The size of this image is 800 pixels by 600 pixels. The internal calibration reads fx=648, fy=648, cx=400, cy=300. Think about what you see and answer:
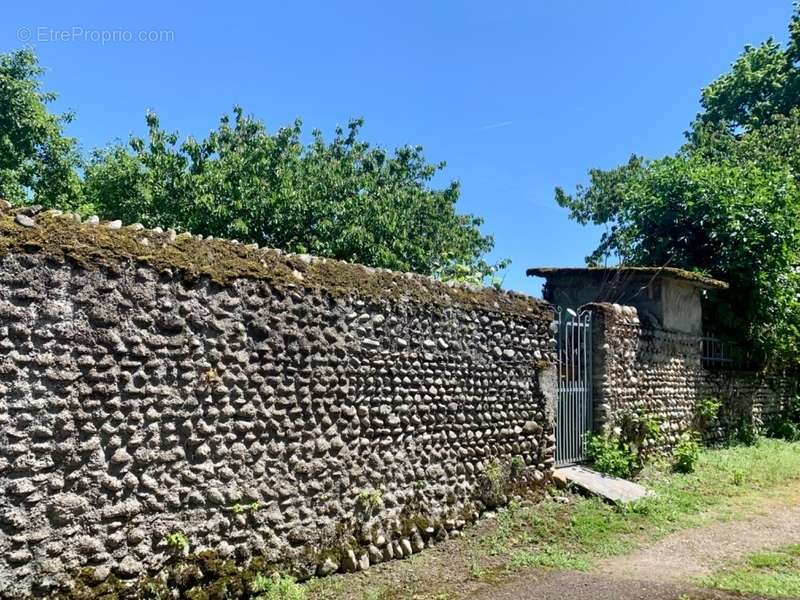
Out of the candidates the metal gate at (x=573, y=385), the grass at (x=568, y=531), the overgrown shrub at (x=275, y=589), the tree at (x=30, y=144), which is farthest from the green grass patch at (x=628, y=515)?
the tree at (x=30, y=144)

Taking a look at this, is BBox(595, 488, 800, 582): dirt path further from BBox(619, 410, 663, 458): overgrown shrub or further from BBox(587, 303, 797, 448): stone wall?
BBox(587, 303, 797, 448): stone wall

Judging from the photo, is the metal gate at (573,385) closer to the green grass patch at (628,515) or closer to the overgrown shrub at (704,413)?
the green grass patch at (628,515)

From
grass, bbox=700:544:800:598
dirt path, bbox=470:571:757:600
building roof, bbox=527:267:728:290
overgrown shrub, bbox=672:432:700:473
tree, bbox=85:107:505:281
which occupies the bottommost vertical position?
dirt path, bbox=470:571:757:600

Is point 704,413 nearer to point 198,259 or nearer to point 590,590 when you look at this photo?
point 590,590

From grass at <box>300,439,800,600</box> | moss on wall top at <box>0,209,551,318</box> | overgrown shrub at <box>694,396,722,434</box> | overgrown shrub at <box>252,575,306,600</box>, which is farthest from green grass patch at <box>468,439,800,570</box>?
moss on wall top at <box>0,209,551,318</box>

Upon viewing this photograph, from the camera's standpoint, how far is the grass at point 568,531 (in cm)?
572

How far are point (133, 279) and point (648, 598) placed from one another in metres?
4.67

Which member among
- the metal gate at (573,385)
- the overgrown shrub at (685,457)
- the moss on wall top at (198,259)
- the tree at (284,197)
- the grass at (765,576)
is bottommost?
the grass at (765,576)

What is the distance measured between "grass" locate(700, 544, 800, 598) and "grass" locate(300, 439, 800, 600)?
1.04 m

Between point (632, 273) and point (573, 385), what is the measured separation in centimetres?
268

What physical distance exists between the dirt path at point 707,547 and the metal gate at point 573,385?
217cm

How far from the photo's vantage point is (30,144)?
1878 cm

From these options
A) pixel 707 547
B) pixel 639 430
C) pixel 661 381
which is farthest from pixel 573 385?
pixel 707 547

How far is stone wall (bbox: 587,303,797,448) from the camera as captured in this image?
9.65 meters
